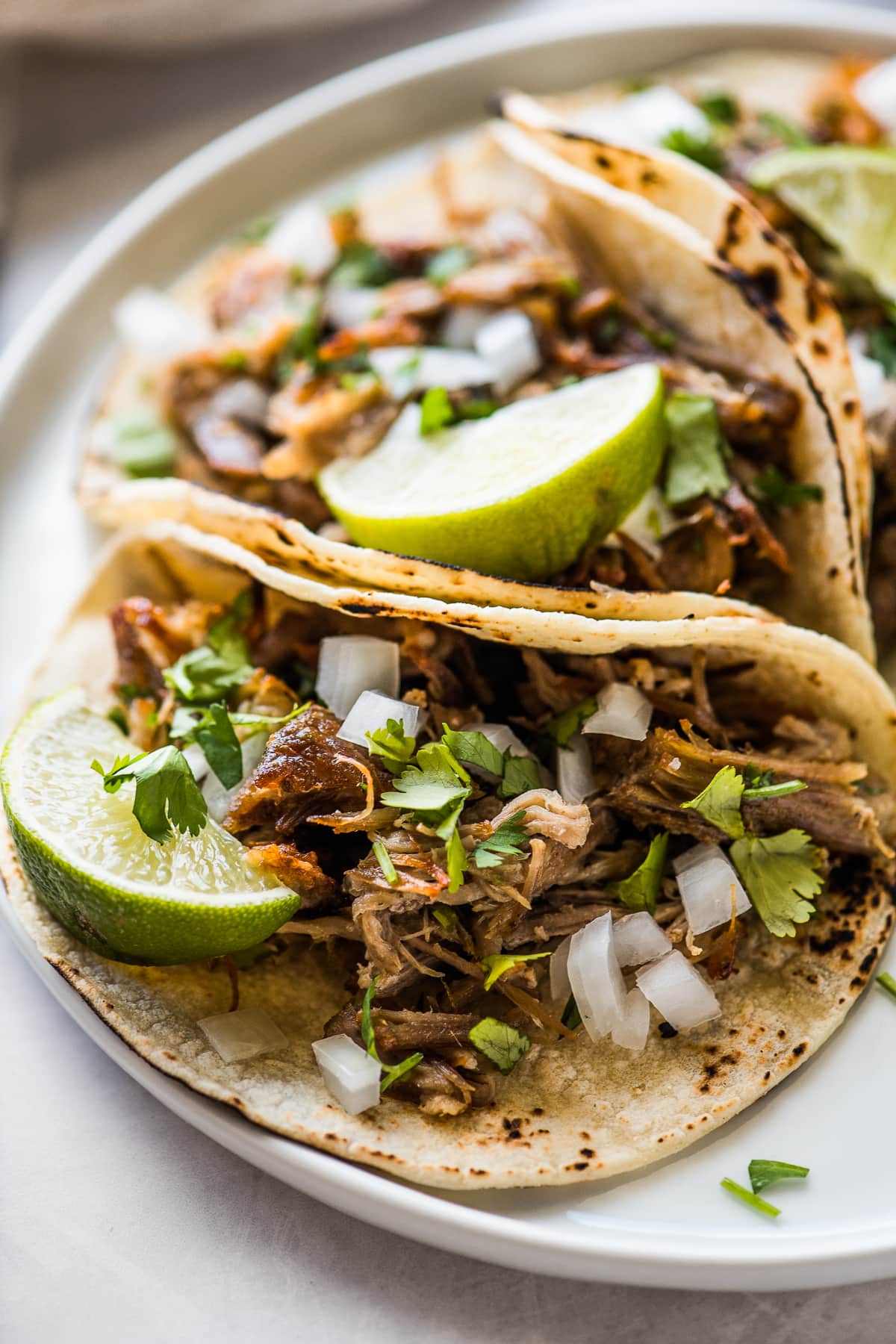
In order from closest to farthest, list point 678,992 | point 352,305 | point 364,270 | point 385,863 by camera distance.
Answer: point 385,863, point 678,992, point 352,305, point 364,270

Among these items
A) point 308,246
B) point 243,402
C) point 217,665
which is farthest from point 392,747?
point 308,246

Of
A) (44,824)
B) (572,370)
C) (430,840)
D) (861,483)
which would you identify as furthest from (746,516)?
(44,824)

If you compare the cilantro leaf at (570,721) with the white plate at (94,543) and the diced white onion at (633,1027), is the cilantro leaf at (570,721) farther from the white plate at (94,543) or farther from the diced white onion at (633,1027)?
the white plate at (94,543)

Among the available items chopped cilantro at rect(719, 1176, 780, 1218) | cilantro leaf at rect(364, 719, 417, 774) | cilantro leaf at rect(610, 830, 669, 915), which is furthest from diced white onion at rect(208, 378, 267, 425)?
chopped cilantro at rect(719, 1176, 780, 1218)

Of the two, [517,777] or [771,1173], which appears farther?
[517,777]

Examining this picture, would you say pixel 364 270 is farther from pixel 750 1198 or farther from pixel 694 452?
pixel 750 1198
